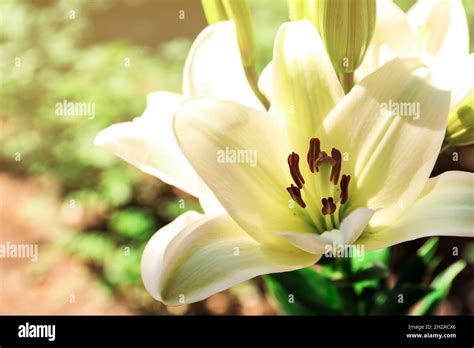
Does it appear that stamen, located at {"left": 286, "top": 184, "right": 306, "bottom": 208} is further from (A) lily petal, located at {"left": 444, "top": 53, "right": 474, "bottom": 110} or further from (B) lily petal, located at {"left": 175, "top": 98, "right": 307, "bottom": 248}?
(A) lily petal, located at {"left": 444, "top": 53, "right": 474, "bottom": 110}

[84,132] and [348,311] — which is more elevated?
[84,132]

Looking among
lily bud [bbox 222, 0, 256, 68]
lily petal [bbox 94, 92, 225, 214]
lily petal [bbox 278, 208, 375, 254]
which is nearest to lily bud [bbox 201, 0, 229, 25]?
lily bud [bbox 222, 0, 256, 68]

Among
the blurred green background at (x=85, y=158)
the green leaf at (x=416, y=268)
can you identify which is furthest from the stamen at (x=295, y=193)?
the blurred green background at (x=85, y=158)

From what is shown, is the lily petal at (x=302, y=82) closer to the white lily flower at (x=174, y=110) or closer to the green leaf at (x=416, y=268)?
the white lily flower at (x=174, y=110)
